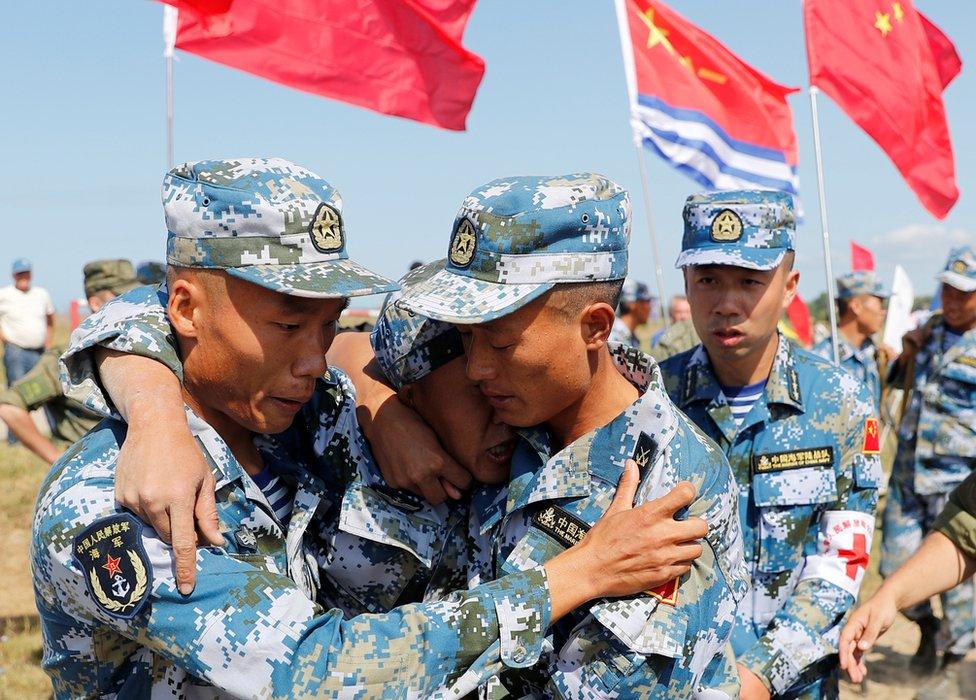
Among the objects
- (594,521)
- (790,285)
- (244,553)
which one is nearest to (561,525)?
(594,521)

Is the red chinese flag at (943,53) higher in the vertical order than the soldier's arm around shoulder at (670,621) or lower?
higher

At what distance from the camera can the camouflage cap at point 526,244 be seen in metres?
2.18

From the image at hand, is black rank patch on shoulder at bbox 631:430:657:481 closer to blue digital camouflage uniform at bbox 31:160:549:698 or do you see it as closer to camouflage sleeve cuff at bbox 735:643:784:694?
blue digital camouflage uniform at bbox 31:160:549:698

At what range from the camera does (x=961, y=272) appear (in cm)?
718

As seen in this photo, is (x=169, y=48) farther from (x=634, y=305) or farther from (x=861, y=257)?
(x=861, y=257)

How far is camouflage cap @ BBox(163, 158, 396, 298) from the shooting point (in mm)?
2141

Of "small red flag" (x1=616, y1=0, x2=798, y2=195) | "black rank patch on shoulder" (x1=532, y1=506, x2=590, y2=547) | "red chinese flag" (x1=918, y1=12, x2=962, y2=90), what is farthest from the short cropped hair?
"red chinese flag" (x1=918, y1=12, x2=962, y2=90)

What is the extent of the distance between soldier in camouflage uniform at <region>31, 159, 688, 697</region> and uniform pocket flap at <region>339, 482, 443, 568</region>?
3.8 inches

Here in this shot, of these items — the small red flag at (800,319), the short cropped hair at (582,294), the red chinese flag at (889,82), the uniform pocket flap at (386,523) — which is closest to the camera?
the short cropped hair at (582,294)

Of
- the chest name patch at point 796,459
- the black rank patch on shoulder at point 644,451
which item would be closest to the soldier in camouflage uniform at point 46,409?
the chest name patch at point 796,459

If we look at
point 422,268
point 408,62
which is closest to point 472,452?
point 422,268

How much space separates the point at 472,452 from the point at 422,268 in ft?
1.74

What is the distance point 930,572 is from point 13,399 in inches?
222

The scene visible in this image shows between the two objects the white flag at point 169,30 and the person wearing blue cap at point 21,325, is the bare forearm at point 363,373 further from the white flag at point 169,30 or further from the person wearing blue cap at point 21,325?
the person wearing blue cap at point 21,325
